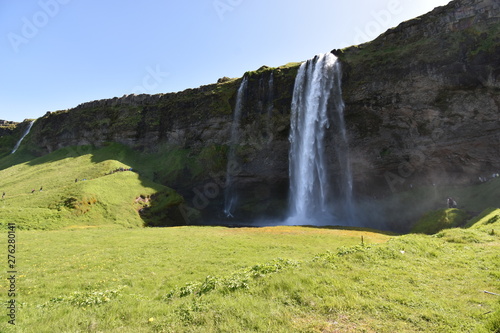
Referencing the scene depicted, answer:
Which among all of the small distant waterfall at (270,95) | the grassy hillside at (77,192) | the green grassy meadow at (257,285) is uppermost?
the small distant waterfall at (270,95)

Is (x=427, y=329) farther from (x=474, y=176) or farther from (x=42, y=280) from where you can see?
(x=474, y=176)

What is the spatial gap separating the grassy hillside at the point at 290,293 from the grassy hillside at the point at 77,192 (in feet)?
82.1

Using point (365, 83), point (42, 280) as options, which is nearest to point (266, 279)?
point (42, 280)

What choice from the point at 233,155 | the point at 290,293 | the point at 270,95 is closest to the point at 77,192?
the point at 233,155

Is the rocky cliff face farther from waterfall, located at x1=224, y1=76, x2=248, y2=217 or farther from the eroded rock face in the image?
waterfall, located at x1=224, y1=76, x2=248, y2=217

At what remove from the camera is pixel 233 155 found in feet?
191

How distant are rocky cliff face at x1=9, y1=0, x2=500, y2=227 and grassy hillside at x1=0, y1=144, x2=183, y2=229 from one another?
1078 cm

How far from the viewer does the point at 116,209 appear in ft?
143

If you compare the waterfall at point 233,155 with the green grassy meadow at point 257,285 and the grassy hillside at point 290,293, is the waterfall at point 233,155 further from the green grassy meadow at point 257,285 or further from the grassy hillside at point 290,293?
the grassy hillside at point 290,293

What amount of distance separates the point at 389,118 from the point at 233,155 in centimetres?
3112

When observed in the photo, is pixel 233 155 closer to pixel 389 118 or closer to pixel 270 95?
pixel 270 95

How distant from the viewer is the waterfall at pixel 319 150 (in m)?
47.7

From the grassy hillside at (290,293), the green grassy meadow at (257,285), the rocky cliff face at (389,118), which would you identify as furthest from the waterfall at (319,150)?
the grassy hillside at (290,293)

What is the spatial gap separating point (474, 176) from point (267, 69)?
42.2 meters
